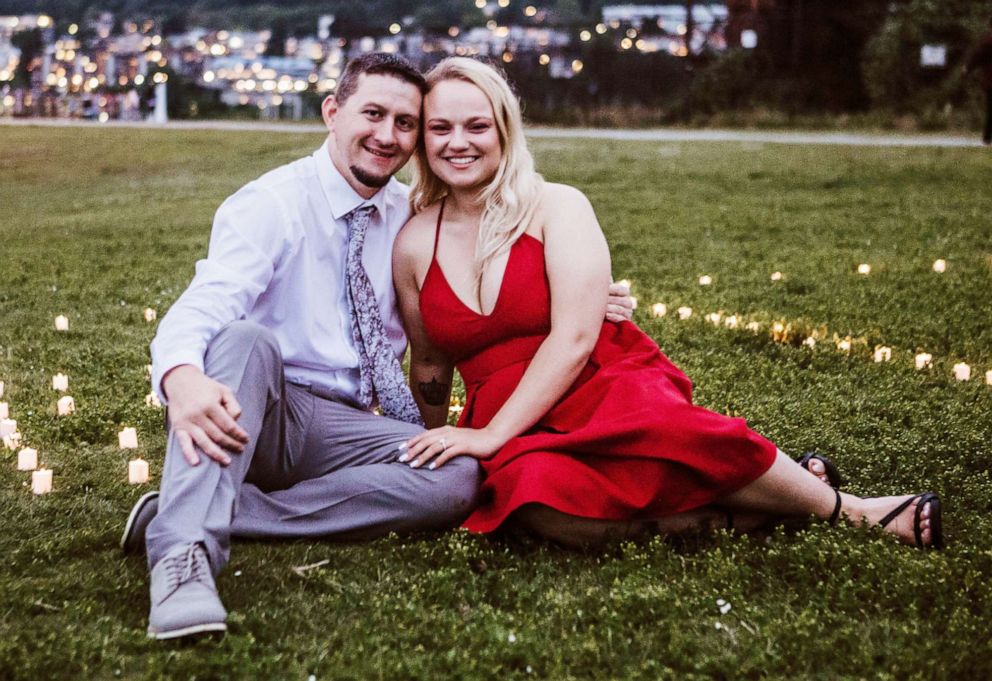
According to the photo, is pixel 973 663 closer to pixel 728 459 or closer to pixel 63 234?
pixel 728 459

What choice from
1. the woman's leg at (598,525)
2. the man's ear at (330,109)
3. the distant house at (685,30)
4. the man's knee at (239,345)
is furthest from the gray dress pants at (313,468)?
the distant house at (685,30)

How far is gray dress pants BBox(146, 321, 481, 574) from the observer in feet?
10.8

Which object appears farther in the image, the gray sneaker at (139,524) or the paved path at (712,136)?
the paved path at (712,136)

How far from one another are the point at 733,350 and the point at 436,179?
2.89 metres

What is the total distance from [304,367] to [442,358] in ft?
1.77

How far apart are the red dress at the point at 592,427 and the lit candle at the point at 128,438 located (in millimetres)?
1583

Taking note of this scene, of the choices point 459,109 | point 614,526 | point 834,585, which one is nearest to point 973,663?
point 834,585

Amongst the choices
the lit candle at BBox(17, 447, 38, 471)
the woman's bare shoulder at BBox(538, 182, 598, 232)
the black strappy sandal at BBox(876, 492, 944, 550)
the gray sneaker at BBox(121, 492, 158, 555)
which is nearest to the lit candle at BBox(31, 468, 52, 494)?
the lit candle at BBox(17, 447, 38, 471)

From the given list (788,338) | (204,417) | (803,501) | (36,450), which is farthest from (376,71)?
(788,338)

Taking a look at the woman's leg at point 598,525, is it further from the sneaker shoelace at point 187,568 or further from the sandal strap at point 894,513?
the sneaker shoelace at point 187,568

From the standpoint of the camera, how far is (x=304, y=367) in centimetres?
388

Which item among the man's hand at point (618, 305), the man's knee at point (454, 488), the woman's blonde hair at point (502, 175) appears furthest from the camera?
the man's hand at point (618, 305)

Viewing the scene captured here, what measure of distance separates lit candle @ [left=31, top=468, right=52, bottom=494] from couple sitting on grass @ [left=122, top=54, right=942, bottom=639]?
0.83 m

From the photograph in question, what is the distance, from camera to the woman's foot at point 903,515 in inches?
144
